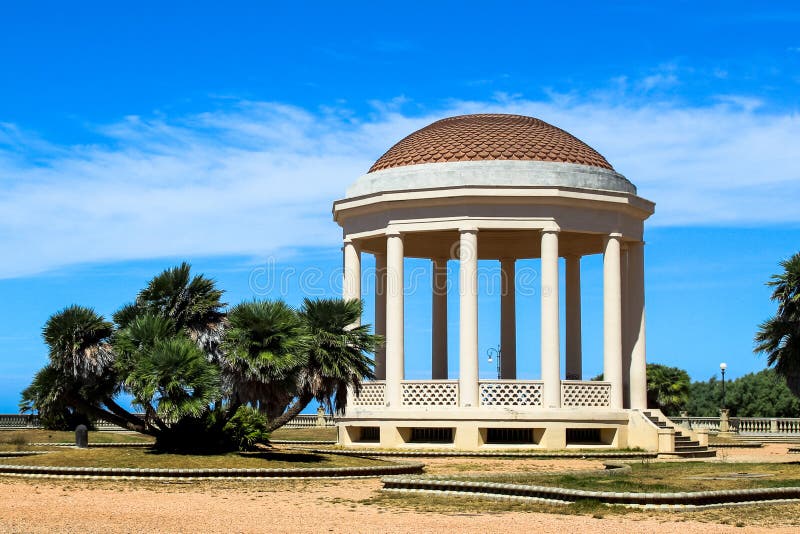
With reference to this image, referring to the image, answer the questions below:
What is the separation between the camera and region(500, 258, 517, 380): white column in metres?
53.2

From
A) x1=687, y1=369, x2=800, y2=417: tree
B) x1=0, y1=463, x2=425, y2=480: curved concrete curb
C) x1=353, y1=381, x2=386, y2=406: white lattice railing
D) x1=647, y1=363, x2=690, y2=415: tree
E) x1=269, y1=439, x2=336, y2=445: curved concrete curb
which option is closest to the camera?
x1=0, y1=463, x2=425, y2=480: curved concrete curb

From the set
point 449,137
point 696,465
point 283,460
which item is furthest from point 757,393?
point 283,460

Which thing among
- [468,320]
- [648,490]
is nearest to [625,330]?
[468,320]

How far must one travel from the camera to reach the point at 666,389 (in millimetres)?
75938

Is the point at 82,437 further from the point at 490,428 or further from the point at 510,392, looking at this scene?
the point at 510,392

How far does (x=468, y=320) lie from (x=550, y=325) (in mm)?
3105

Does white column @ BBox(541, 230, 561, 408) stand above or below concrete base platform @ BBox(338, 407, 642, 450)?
above

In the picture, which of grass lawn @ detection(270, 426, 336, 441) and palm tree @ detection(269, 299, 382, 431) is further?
grass lawn @ detection(270, 426, 336, 441)

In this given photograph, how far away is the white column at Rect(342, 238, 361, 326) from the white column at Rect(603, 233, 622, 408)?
32.8ft

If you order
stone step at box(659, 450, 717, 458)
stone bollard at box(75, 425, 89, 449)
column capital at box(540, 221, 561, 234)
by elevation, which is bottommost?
stone step at box(659, 450, 717, 458)

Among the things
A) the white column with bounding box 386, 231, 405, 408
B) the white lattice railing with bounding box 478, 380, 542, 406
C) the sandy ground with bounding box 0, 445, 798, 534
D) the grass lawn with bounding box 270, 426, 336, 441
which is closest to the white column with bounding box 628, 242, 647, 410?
the white lattice railing with bounding box 478, 380, 542, 406

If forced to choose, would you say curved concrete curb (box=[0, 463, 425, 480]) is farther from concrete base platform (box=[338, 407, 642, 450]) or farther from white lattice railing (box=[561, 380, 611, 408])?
white lattice railing (box=[561, 380, 611, 408])

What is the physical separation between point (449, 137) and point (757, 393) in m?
58.5

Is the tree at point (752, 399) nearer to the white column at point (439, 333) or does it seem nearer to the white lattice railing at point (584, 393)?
the white column at point (439, 333)
